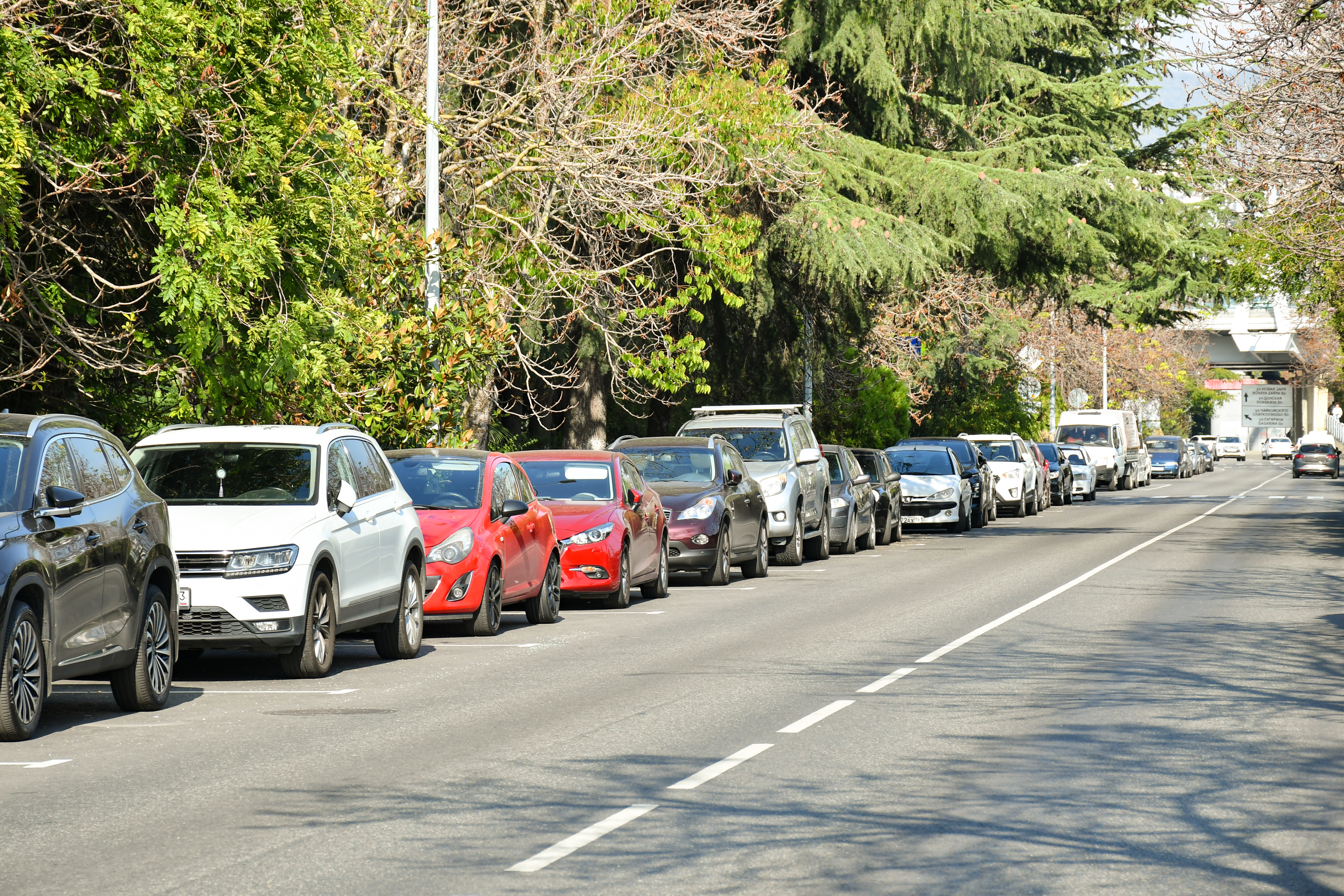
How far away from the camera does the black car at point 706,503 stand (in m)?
21.7

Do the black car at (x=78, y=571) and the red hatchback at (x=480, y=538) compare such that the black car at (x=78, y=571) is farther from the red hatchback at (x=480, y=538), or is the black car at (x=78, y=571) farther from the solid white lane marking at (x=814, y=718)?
the red hatchback at (x=480, y=538)

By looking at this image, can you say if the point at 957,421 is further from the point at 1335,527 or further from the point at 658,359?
the point at 658,359

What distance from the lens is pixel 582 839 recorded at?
7211 mm

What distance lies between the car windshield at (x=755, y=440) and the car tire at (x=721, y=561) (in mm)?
3709

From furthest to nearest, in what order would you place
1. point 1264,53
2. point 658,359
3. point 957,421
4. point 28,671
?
point 957,421
point 658,359
point 1264,53
point 28,671

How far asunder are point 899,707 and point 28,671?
16.9ft

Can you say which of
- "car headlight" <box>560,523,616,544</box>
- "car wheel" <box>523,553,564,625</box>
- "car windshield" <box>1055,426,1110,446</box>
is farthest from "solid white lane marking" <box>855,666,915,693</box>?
"car windshield" <box>1055,426,1110,446</box>

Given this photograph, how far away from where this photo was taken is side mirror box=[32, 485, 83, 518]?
32.6 ft

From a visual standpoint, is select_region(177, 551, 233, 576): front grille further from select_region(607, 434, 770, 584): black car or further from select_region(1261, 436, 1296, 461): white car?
select_region(1261, 436, 1296, 461): white car

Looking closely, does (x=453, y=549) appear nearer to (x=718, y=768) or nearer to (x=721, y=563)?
(x=718, y=768)

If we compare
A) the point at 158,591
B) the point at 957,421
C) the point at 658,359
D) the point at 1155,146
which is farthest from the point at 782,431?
the point at 957,421

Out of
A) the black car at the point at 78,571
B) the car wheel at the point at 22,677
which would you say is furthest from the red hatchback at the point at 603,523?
the car wheel at the point at 22,677

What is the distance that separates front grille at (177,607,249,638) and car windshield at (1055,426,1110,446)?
50.3 metres

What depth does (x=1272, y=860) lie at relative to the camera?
22.5ft
